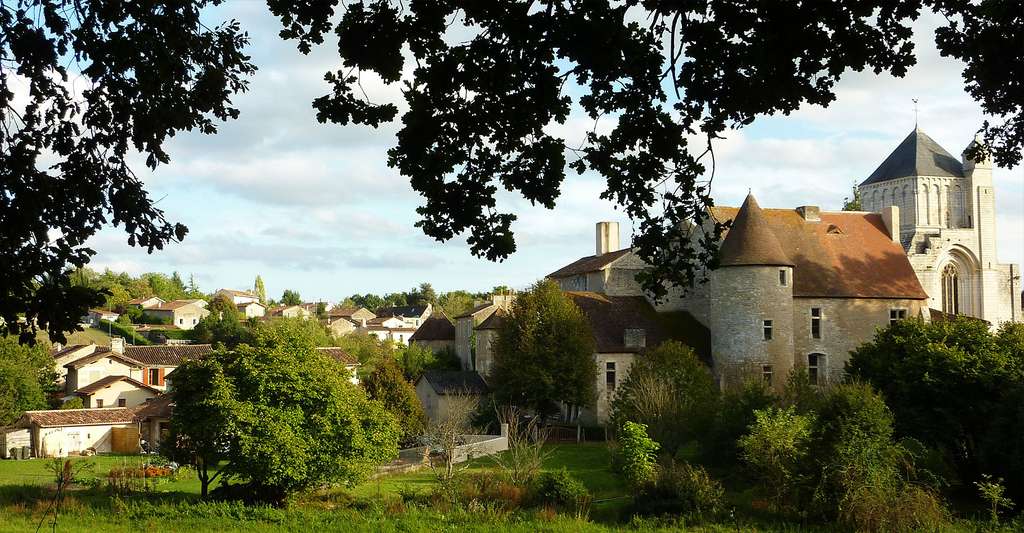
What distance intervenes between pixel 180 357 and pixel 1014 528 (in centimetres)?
5057

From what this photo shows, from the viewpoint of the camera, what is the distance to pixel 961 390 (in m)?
30.1

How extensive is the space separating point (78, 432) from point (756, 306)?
32.5 m

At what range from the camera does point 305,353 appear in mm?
30766

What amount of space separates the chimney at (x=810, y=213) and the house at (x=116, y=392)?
35397 mm

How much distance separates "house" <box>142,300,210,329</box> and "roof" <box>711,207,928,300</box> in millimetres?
70432

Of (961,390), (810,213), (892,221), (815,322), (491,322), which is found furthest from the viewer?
(892,221)

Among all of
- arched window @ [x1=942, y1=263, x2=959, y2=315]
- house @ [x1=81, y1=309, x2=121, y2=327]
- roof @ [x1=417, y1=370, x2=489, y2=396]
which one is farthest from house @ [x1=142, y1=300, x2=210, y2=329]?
arched window @ [x1=942, y1=263, x2=959, y2=315]

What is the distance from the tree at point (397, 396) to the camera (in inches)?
1539

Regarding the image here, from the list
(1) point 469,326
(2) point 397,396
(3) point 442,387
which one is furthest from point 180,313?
(2) point 397,396

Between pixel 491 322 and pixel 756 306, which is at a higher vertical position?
pixel 756 306

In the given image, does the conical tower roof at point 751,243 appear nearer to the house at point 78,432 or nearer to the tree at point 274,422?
the tree at point 274,422

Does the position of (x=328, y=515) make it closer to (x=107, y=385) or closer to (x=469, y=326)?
(x=469, y=326)

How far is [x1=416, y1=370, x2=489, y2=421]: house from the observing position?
45.1 meters

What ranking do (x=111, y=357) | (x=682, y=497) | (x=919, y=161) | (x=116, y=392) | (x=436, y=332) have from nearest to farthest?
(x=682, y=497) < (x=116, y=392) < (x=436, y=332) < (x=111, y=357) < (x=919, y=161)
